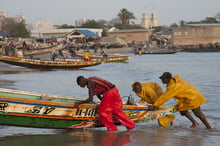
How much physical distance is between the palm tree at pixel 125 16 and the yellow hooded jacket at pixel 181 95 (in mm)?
90380

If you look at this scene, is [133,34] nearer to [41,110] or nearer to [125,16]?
[125,16]

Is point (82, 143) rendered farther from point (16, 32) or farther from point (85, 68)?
→ point (16, 32)

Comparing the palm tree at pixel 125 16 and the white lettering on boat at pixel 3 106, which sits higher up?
the palm tree at pixel 125 16

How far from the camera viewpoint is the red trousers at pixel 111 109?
736cm

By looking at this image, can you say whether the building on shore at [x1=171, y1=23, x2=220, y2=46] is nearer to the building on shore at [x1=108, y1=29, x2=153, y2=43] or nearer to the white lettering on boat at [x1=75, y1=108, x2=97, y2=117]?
the building on shore at [x1=108, y1=29, x2=153, y2=43]

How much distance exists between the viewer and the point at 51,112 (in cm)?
734

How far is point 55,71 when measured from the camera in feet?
92.8

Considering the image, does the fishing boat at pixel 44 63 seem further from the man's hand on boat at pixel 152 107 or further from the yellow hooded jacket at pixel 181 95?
the yellow hooded jacket at pixel 181 95

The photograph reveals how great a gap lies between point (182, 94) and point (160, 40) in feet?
230

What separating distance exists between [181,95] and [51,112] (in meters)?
2.59

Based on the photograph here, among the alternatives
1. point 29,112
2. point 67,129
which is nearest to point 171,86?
point 67,129

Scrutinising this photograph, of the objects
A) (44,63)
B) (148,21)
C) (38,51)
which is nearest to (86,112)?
(44,63)

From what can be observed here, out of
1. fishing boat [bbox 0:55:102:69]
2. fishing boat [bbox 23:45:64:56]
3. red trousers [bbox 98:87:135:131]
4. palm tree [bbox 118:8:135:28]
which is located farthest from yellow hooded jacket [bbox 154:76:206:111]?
palm tree [bbox 118:8:135:28]

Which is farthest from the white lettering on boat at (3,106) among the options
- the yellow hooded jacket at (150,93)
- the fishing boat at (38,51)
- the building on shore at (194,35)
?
the building on shore at (194,35)
